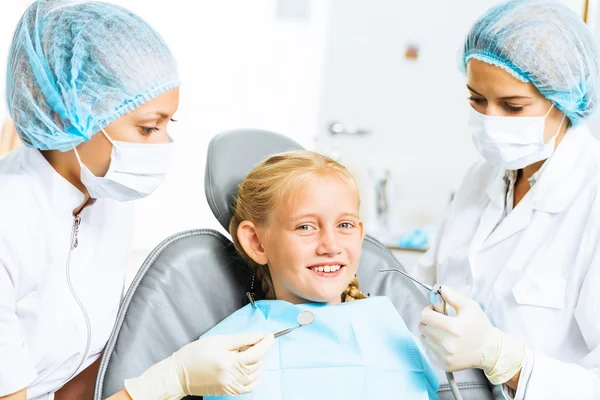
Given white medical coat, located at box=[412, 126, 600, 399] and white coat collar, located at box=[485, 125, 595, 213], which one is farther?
white coat collar, located at box=[485, 125, 595, 213]

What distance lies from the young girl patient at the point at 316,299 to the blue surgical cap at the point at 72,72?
15.2 inches

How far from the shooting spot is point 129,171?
1.35 metres

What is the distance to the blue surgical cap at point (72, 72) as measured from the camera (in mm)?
1262

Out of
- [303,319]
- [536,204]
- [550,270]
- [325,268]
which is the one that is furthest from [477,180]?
[303,319]

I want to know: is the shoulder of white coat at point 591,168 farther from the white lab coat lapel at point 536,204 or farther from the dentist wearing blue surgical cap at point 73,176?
the dentist wearing blue surgical cap at point 73,176

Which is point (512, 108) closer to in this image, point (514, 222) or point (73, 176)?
point (514, 222)

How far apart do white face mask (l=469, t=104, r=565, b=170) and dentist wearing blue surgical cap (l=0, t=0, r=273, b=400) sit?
74cm

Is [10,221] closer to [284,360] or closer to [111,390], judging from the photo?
[111,390]

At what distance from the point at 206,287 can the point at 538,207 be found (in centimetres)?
81

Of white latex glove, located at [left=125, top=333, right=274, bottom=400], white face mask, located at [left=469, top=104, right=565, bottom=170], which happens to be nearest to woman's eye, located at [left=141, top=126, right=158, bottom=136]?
white latex glove, located at [left=125, top=333, right=274, bottom=400]

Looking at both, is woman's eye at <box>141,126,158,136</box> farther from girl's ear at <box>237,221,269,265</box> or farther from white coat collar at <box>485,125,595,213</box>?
white coat collar at <box>485,125,595,213</box>

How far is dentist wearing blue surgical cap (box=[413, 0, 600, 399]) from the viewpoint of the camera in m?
1.42

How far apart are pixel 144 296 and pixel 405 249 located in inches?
76.1

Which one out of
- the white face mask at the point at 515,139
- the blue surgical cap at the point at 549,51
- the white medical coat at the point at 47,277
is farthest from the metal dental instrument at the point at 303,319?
the blue surgical cap at the point at 549,51
